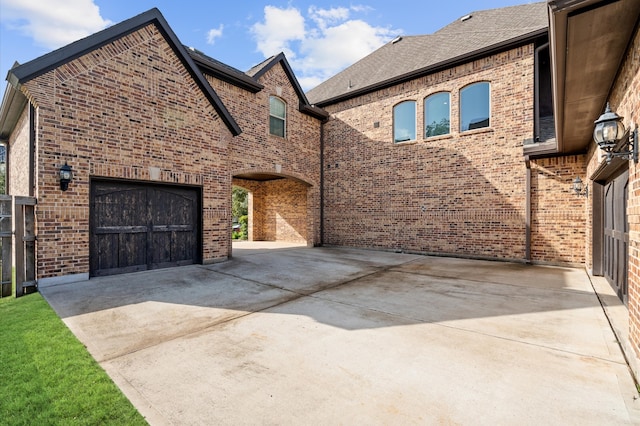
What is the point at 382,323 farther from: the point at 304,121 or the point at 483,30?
the point at 483,30

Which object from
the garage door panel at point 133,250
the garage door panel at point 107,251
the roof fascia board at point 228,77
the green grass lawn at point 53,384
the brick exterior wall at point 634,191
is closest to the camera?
the green grass lawn at point 53,384

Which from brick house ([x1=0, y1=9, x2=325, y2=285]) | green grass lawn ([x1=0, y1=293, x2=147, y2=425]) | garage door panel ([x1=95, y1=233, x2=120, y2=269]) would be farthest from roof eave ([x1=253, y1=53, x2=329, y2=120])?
green grass lawn ([x1=0, y1=293, x2=147, y2=425])

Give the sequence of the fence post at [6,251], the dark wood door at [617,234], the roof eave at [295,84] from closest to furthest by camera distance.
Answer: the dark wood door at [617,234]
the fence post at [6,251]
the roof eave at [295,84]

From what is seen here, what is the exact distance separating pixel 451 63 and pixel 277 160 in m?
7.41

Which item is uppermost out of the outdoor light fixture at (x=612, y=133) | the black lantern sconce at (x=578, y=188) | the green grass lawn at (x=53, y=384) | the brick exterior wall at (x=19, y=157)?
the brick exterior wall at (x=19, y=157)

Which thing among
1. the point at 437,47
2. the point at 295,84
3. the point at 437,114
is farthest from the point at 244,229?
the point at 437,47

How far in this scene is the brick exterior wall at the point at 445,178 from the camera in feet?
30.8

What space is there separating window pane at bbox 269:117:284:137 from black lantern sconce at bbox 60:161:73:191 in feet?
23.1

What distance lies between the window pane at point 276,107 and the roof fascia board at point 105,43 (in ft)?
10.6

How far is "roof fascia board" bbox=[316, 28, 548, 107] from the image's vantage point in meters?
9.11

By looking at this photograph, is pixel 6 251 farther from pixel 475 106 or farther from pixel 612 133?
pixel 475 106

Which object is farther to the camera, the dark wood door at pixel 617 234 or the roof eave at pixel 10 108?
the roof eave at pixel 10 108

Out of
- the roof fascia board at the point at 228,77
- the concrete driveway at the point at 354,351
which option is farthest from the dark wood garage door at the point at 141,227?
the roof fascia board at the point at 228,77

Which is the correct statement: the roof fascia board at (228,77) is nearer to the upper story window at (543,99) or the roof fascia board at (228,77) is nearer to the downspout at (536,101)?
the downspout at (536,101)
